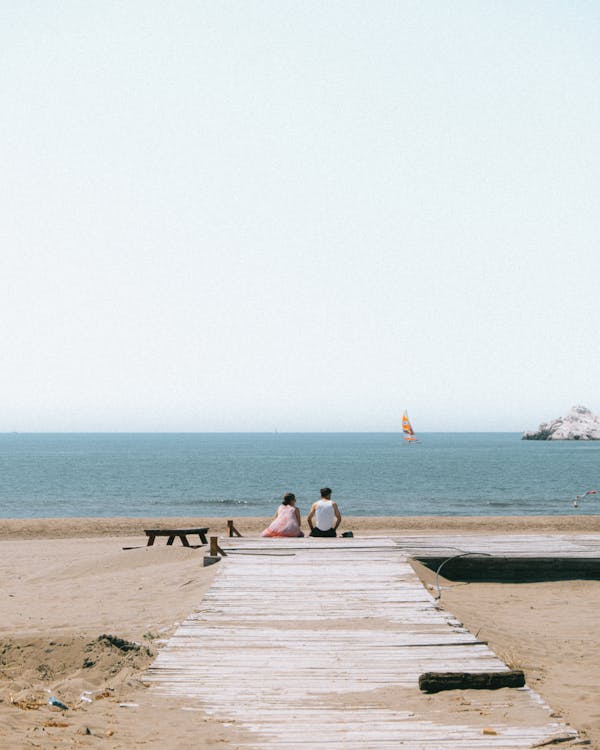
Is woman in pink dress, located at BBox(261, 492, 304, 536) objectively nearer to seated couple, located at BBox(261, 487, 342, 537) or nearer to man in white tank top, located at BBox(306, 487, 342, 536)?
seated couple, located at BBox(261, 487, 342, 537)

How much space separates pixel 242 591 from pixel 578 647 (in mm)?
4254

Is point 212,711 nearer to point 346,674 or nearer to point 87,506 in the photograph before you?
point 346,674

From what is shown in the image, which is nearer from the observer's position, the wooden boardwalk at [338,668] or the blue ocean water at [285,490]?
the wooden boardwalk at [338,668]

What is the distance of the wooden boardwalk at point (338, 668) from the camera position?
506 centimetres

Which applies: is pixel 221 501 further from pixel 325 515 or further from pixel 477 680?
pixel 477 680

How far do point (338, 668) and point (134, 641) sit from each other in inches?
114

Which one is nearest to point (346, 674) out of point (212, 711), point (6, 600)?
point (212, 711)

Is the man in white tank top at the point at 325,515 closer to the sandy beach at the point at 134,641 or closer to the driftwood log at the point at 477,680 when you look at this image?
the sandy beach at the point at 134,641

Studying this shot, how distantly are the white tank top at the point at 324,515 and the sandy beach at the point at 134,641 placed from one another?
2580mm

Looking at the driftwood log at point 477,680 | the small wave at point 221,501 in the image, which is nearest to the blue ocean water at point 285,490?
the small wave at point 221,501

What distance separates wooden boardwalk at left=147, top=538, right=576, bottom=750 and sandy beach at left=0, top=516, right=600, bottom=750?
370 mm

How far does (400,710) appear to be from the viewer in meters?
5.53

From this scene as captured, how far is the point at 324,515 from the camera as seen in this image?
48.6 feet

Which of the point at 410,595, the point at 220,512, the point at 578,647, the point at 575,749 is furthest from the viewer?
the point at 220,512
